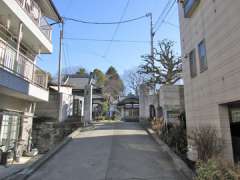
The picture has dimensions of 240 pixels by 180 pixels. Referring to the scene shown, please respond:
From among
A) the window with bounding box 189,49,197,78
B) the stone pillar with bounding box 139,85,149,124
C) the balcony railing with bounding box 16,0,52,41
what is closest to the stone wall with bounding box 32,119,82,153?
the balcony railing with bounding box 16,0,52,41

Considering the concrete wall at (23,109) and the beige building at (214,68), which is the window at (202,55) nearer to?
the beige building at (214,68)

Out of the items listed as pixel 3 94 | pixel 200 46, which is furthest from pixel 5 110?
pixel 200 46

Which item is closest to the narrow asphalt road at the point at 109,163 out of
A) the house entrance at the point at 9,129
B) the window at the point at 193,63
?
the house entrance at the point at 9,129

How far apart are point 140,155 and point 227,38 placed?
5277 mm

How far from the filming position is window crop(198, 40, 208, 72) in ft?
24.9

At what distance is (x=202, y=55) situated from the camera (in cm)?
791

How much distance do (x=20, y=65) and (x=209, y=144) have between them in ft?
27.8

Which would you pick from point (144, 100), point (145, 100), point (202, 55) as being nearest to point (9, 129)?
point (202, 55)

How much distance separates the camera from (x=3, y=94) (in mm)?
9547

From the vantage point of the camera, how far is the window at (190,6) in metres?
7.99

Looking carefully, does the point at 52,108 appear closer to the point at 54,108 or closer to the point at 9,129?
the point at 54,108

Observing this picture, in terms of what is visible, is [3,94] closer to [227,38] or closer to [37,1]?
[37,1]

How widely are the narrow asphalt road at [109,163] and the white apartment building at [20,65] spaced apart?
10.4 ft

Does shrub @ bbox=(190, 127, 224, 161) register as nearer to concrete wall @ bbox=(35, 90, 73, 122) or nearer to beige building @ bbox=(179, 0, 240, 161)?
beige building @ bbox=(179, 0, 240, 161)
